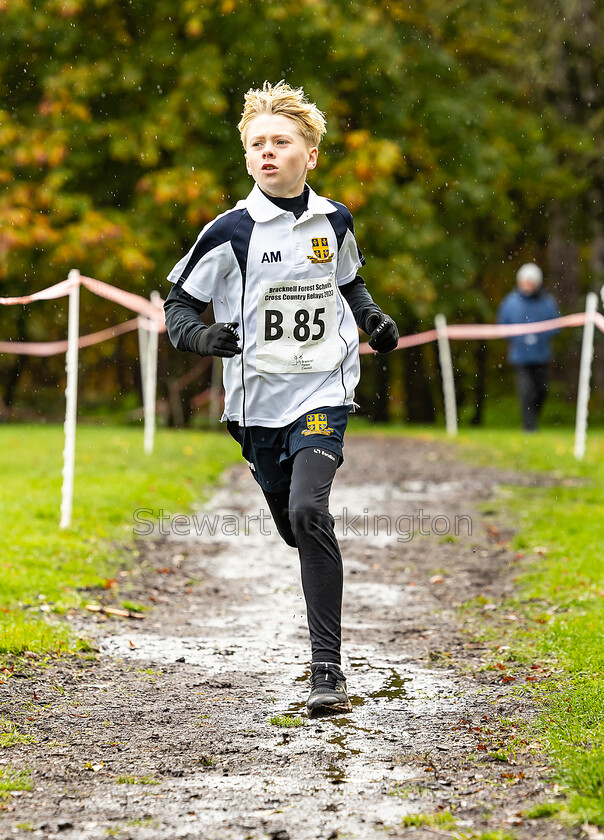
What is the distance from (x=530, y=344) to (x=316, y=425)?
40.6 ft

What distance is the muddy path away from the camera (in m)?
3.05

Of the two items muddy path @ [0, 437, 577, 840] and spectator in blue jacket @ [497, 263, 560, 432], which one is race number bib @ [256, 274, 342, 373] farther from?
spectator in blue jacket @ [497, 263, 560, 432]

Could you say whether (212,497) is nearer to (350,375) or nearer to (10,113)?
(350,375)

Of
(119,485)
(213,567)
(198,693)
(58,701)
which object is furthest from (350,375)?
(119,485)

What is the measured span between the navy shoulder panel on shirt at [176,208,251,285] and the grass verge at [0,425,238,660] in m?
1.79

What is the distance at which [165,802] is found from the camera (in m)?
3.16

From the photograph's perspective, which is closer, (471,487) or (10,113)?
(471,487)

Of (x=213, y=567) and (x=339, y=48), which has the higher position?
(x=339, y=48)

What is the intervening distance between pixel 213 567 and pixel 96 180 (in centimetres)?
1353

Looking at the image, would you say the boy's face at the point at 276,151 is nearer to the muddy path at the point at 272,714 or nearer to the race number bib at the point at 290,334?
the race number bib at the point at 290,334

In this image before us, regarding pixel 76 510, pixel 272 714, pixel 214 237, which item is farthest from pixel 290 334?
pixel 76 510

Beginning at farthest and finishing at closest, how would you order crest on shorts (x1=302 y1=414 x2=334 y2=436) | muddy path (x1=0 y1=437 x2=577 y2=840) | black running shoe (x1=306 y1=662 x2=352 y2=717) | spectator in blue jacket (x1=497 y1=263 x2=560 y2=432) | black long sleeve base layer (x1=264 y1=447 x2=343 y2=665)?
spectator in blue jacket (x1=497 y1=263 x2=560 y2=432)
crest on shorts (x1=302 y1=414 x2=334 y2=436)
black long sleeve base layer (x1=264 y1=447 x2=343 y2=665)
black running shoe (x1=306 y1=662 x2=352 y2=717)
muddy path (x1=0 y1=437 x2=577 y2=840)

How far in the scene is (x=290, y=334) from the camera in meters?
4.37

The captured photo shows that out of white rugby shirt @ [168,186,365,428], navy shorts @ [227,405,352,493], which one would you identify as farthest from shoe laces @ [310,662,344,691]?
white rugby shirt @ [168,186,365,428]
